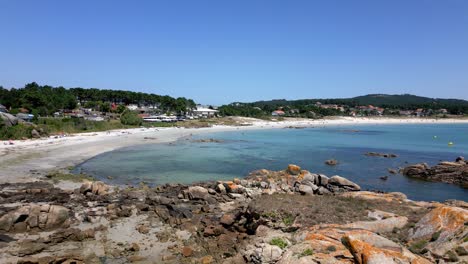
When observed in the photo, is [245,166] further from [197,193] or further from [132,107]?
[132,107]

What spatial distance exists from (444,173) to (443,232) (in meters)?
27.1

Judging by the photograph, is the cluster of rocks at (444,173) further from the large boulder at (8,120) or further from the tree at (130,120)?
the tree at (130,120)

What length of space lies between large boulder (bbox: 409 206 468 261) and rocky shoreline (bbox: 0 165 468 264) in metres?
0.04

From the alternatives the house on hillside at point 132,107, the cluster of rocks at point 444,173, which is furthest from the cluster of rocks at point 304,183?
the house on hillside at point 132,107

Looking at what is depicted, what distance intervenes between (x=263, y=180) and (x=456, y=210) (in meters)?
15.2

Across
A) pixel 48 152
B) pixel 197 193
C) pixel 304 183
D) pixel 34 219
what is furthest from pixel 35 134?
pixel 304 183

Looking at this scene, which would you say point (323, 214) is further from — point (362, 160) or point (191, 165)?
point (362, 160)

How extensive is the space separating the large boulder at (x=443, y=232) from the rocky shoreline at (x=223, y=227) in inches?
1.4

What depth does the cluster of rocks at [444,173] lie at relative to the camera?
108ft

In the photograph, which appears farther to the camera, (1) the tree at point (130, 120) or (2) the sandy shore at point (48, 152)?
(1) the tree at point (130, 120)

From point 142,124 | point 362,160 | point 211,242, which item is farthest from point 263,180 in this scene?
point 142,124

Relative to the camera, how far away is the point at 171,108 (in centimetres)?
14050

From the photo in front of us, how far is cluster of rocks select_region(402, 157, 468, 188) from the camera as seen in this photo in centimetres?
3300

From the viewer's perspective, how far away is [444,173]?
3444 cm
